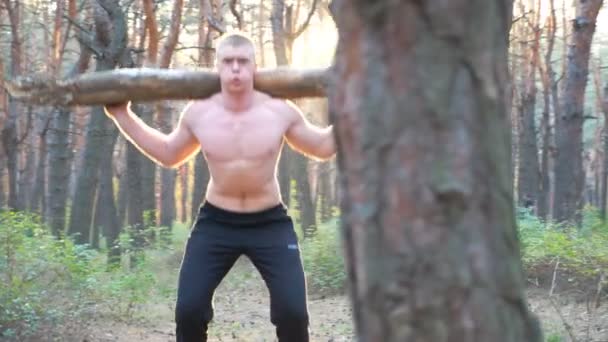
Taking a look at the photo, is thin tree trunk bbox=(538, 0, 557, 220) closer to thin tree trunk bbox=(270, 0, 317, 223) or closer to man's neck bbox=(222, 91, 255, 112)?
thin tree trunk bbox=(270, 0, 317, 223)

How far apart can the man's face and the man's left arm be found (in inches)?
12.5

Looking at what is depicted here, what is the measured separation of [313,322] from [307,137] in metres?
4.43

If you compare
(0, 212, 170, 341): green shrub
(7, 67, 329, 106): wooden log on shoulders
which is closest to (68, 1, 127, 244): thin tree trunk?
(0, 212, 170, 341): green shrub

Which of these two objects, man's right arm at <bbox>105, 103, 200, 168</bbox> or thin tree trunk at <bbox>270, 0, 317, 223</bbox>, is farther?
thin tree trunk at <bbox>270, 0, 317, 223</bbox>

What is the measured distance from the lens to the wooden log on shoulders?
539 cm

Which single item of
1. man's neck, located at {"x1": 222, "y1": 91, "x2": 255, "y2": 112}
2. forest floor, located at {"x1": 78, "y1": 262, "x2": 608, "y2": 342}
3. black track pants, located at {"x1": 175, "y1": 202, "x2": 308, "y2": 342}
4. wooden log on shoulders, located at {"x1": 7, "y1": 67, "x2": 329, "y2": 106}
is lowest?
forest floor, located at {"x1": 78, "y1": 262, "x2": 608, "y2": 342}

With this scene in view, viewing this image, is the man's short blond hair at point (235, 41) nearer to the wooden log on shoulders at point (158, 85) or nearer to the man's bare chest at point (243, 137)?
the wooden log on shoulders at point (158, 85)

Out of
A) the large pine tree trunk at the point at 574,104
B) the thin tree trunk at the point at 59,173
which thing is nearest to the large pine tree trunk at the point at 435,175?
the large pine tree trunk at the point at 574,104

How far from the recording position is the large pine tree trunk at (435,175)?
200cm

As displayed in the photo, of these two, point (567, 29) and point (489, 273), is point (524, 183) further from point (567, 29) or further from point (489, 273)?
point (489, 273)

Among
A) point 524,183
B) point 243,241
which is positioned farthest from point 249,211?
point 524,183

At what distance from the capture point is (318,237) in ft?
42.1

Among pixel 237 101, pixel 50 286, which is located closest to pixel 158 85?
pixel 237 101

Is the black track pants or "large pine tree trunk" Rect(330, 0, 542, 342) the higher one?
"large pine tree trunk" Rect(330, 0, 542, 342)
